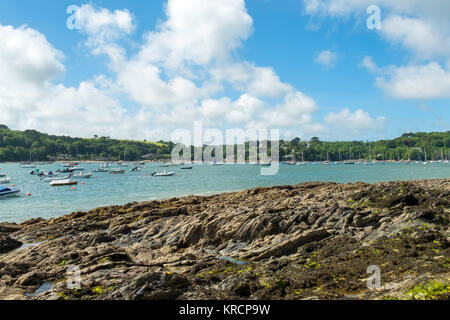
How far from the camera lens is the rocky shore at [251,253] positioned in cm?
952

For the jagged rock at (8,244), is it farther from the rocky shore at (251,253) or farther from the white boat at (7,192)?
the white boat at (7,192)

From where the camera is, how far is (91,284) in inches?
423

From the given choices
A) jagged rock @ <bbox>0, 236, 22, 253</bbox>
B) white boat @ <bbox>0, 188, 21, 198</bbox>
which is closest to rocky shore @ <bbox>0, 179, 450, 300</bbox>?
jagged rock @ <bbox>0, 236, 22, 253</bbox>

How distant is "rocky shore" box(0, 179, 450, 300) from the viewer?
9.52 metres

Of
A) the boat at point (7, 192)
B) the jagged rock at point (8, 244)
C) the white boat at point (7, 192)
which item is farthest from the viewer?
the boat at point (7, 192)

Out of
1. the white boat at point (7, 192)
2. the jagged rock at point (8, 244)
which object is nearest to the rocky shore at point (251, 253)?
the jagged rock at point (8, 244)

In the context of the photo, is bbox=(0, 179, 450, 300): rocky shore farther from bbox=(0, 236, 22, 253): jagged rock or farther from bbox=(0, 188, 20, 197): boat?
bbox=(0, 188, 20, 197): boat

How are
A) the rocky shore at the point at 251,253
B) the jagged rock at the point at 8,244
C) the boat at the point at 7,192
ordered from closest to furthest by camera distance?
1. the rocky shore at the point at 251,253
2. the jagged rock at the point at 8,244
3. the boat at the point at 7,192

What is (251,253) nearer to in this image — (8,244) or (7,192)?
(8,244)

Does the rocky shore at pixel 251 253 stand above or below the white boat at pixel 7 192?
above

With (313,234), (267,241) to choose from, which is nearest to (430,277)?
(313,234)
